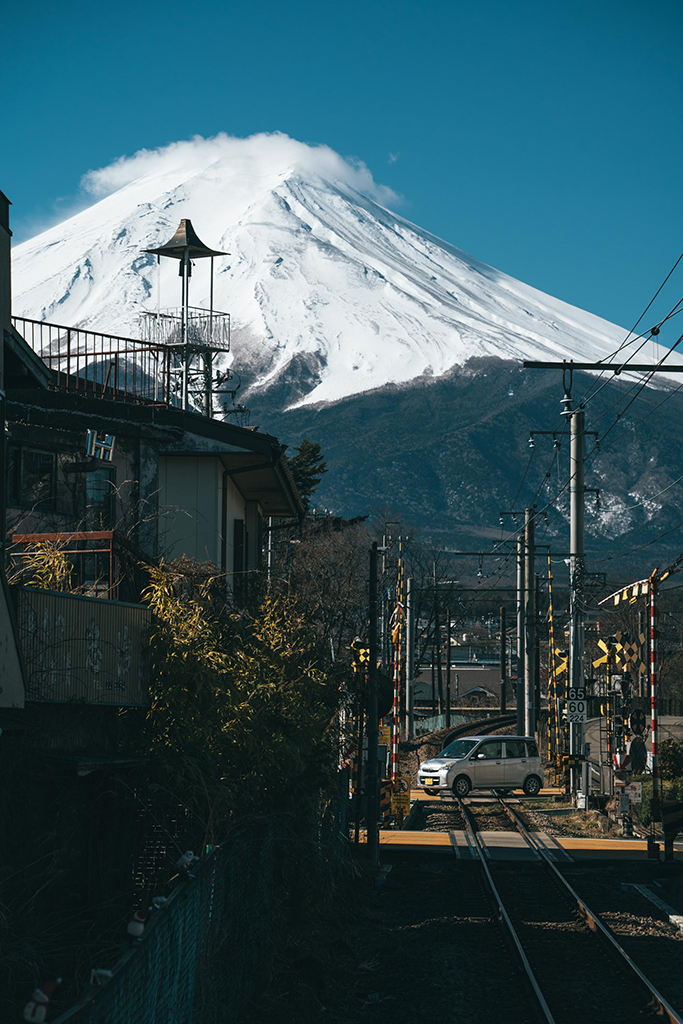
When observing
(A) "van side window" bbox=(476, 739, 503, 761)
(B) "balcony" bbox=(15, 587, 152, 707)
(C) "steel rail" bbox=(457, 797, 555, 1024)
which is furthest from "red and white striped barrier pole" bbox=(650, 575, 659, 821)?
(A) "van side window" bbox=(476, 739, 503, 761)

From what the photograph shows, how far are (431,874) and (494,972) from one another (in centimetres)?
795

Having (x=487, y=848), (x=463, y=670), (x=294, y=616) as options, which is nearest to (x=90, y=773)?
(x=294, y=616)

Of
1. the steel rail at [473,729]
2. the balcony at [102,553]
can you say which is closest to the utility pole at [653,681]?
the balcony at [102,553]

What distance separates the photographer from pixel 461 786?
121 feet

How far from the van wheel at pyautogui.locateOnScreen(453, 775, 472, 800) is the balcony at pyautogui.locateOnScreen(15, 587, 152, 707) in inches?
1050

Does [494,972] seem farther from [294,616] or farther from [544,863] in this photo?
[544,863]

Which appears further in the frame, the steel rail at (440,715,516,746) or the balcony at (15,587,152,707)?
the steel rail at (440,715,516,746)

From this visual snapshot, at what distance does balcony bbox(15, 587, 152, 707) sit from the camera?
9.64m

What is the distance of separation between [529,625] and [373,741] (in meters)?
20.2

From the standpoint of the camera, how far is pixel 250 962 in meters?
10.5

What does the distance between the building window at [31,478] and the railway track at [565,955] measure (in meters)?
9.02

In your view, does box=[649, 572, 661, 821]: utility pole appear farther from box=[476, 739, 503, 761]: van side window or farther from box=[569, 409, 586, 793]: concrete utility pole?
box=[476, 739, 503, 761]: van side window

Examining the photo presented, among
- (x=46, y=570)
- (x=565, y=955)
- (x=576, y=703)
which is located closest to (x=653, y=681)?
(x=576, y=703)

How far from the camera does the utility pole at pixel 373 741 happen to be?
2188cm
